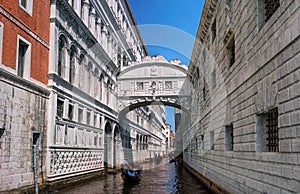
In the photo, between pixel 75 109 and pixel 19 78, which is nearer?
pixel 19 78

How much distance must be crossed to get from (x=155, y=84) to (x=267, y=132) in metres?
19.2

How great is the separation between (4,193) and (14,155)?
49.5 inches

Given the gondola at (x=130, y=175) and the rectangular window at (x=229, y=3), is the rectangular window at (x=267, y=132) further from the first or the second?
the gondola at (x=130, y=175)

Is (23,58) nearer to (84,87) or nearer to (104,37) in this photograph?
(84,87)

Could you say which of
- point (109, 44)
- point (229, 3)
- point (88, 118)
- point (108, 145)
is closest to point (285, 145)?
point (229, 3)

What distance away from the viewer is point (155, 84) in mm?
25812

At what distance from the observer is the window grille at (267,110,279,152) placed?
626 centimetres

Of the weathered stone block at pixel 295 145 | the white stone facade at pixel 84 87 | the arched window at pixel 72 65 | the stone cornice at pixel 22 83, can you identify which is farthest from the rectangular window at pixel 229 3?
the arched window at pixel 72 65

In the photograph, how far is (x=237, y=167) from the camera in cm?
877

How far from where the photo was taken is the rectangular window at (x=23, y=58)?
11219 mm

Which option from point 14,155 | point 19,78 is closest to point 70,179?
point 14,155

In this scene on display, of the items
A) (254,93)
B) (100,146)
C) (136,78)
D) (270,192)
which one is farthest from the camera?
(136,78)

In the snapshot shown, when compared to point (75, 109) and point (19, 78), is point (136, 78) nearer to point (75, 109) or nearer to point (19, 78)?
point (75, 109)

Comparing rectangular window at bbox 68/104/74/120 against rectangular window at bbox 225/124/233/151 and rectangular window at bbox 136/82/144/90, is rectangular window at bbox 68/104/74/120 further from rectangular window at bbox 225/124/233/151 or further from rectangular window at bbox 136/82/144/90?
rectangular window at bbox 136/82/144/90
